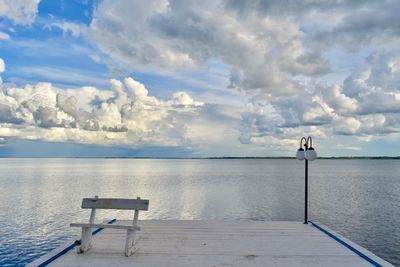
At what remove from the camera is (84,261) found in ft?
22.6

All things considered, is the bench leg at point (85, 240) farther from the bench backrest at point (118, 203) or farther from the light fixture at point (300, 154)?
the light fixture at point (300, 154)

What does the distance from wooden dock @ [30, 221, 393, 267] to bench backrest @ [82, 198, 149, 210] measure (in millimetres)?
963

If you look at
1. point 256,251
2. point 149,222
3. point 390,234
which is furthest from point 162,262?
point 390,234

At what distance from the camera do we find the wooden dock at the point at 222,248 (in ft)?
22.5

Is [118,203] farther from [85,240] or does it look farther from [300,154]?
[300,154]

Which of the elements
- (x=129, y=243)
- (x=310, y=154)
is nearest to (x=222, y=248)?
(x=129, y=243)

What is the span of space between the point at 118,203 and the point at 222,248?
2516 millimetres

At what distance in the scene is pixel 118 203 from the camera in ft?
24.6

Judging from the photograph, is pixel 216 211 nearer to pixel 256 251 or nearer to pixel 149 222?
pixel 149 222

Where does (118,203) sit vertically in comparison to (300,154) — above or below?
below

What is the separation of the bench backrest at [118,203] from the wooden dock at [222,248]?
96 cm

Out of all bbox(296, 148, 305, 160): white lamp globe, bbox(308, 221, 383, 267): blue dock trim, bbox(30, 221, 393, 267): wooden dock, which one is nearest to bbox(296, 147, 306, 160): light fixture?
bbox(296, 148, 305, 160): white lamp globe

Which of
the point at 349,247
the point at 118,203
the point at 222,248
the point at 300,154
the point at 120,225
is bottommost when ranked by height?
the point at 222,248

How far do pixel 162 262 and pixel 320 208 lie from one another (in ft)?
91.1
